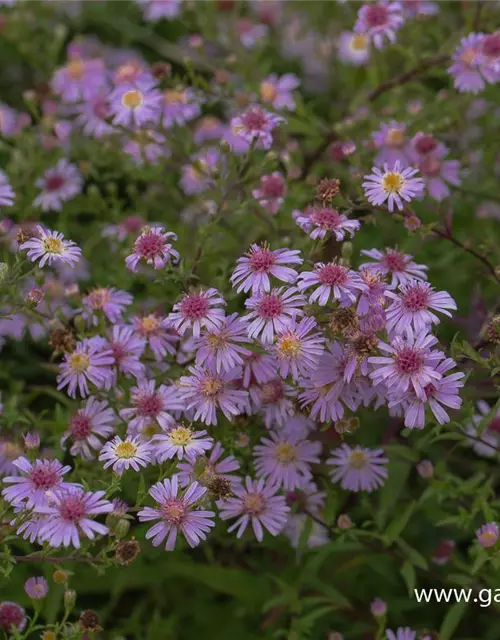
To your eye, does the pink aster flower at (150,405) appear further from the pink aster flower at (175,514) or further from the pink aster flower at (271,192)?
the pink aster flower at (271,192)

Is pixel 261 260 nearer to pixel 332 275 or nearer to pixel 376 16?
pixel 332 275

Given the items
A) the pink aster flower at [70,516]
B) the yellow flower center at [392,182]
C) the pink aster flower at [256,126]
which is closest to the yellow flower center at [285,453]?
the pink aster flower at [70,516]

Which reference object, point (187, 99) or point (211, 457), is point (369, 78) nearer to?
point (187, 99)

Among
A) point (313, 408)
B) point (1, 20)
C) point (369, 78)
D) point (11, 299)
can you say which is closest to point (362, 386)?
point (313, 408)

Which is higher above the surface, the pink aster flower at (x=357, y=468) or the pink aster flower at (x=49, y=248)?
the pink aster flower at (x=49, y=248)

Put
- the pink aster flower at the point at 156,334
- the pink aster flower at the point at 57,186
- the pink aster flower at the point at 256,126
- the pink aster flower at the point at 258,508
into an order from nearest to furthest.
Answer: the pink aster flower at the point at 258,508 < the pink aster flower at the point at 156,334 < the pink aster flower at the point at 256,126 < the pink aster flower at the point at 57,186

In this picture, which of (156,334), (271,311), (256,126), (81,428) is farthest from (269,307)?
(256,126)
